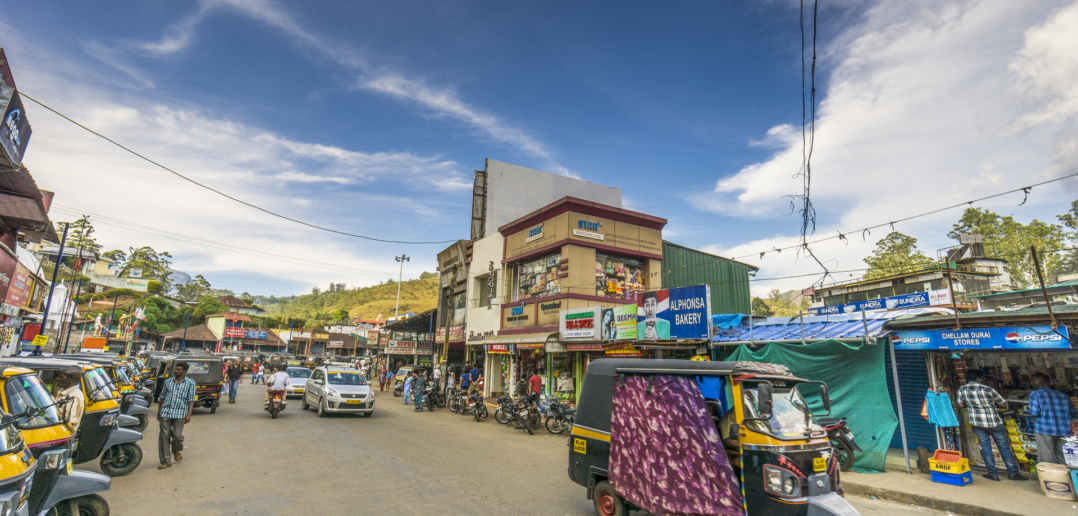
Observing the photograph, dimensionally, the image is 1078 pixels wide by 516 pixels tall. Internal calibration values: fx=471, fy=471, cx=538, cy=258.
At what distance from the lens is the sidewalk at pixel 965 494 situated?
22.0 feet

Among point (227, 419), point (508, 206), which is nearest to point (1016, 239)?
point (508, 206)

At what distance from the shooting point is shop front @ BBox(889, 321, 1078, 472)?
8.14 meters

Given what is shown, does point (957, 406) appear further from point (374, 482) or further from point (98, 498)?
point (98, 498)

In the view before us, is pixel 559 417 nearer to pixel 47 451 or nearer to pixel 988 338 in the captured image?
pixel 988 338

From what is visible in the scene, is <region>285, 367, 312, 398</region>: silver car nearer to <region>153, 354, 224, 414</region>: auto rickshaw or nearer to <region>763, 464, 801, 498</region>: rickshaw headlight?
<region>153, 354, 224, 414</region>: auto rickshaw

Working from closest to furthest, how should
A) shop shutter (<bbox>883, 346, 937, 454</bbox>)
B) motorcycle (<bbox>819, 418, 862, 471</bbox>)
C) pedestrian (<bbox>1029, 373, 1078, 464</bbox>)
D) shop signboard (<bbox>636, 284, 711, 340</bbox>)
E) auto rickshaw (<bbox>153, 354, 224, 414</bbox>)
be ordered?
pedestrian (<bbox>1029, 373, 1078, 464</bbox>) → motorcycle (<bbox>819, 418, 862, 471</bbox>) → shop shutter (<bbox>883, 346, 937, 454</bbox>) → shop signboard (<bbox>636, 284, 711, 340</bbox>) → auto rickshaw (<bbox>153, 354, 224, 414</bbox>)

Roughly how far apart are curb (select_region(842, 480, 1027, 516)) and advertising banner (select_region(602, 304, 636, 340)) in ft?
25.1

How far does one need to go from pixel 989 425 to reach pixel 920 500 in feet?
7.83

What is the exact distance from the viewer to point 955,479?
26.1 ft

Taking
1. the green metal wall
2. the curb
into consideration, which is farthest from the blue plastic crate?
the green metal wall

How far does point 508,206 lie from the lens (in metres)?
31.4

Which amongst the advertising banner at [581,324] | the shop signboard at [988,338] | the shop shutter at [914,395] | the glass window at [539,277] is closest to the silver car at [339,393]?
the advertising banner at [581,324]

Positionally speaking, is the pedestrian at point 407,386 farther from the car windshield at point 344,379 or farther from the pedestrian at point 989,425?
the pedestrian at point 989,425

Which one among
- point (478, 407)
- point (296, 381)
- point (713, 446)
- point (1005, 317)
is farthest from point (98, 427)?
point (296, 381)
